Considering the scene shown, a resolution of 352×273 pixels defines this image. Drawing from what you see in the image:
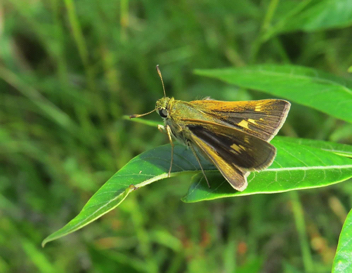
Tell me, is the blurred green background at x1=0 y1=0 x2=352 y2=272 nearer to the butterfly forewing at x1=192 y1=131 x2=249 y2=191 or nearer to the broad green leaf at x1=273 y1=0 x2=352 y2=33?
the broad green leaf at x1=273 y1=0 x2=352 y2=33

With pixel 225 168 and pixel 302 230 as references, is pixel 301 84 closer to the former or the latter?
pixel 225 168

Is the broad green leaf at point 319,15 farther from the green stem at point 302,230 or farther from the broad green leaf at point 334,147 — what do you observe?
the green stem at point 302,230

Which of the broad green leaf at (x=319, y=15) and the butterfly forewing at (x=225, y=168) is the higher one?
the broad green leaf at (x=319, y=15)

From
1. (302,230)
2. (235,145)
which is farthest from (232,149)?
(302,230)

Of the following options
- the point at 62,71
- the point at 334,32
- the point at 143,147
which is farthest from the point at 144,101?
the point at 334,32

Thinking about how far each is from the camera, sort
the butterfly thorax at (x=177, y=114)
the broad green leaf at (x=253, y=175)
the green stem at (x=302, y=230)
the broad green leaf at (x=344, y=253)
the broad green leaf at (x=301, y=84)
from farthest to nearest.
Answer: the green stem at (x=302, y=230), the butterfly thorax at (x=177, y=114), the broad green leaf at (x=301, y=84), the broad green leaf at (x=253, y=175), the broad green leaf at (x=344, y=253)

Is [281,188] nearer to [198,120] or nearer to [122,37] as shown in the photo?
[198,120]

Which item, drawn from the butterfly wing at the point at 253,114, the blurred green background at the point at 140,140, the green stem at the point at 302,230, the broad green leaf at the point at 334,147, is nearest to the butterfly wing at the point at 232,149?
the butterfly wing at the point at 253,114

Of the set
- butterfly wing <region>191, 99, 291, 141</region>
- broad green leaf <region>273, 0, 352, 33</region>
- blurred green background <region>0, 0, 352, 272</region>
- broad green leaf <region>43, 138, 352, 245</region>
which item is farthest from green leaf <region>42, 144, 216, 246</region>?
blurred green background <region>0, 0, 352, 272</region>
